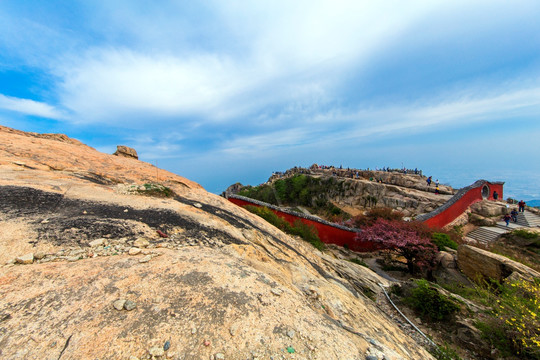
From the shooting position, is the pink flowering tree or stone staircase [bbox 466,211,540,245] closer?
the pink flowering tree

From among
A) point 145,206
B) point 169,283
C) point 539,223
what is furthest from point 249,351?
point 539,223

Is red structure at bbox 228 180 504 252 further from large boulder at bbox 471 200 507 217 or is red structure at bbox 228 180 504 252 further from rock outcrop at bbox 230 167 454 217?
rock outcrop at bbox 230 167 454 217

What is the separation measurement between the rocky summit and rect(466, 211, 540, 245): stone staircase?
57.9 feet

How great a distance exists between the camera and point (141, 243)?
3936mm

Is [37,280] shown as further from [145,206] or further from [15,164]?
[15,164]

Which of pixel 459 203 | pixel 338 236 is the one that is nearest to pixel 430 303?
pixel 338 236

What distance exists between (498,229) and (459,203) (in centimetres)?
313

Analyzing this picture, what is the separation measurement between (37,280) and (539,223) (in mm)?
28812

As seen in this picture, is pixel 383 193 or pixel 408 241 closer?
pixel 408 241

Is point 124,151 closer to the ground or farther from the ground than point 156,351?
farther from the ground

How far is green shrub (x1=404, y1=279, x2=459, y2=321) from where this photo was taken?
5.95m

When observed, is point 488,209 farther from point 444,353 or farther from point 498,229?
point 444,353

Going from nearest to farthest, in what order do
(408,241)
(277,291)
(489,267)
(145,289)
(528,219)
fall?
(145,289) → (277,291) → (489,267) → (408,241) → (528,219)

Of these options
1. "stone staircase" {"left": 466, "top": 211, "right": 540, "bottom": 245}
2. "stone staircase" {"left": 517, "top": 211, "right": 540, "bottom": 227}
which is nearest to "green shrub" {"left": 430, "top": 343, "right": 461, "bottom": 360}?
"stone staircase" {"left": 466, "top": 211, "right": 540, "bottom": 245}
